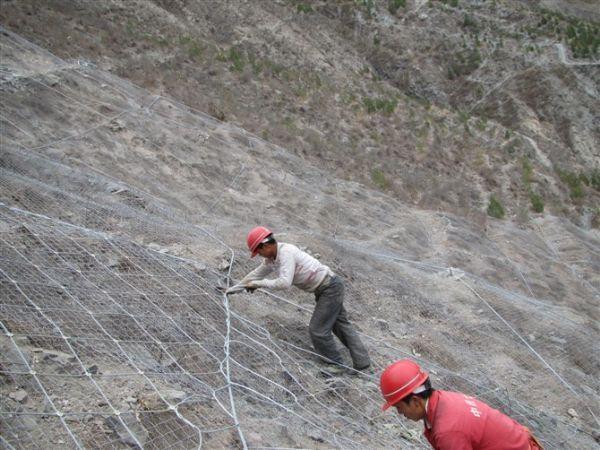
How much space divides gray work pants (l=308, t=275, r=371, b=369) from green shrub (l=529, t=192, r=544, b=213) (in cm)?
857

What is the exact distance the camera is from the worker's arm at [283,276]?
4426mm

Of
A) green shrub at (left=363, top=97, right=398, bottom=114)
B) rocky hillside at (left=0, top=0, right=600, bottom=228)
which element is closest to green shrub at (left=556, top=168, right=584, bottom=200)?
rocky hillside at (left=0, top=0, right=600, bottom=228)

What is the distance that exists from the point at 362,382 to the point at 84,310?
2348mm

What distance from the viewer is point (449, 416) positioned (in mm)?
2553

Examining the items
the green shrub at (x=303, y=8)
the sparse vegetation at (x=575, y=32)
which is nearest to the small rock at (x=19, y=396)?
the green shrub at (x=303, y=8)

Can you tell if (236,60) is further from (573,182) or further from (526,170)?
(573,182)

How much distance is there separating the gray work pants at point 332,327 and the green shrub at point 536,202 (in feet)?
28.1

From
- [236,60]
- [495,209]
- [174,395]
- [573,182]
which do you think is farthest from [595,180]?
[174,395]

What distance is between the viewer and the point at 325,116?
12578mm

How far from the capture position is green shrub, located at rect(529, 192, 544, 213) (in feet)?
39.7

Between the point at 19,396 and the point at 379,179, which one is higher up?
the point at 379,179

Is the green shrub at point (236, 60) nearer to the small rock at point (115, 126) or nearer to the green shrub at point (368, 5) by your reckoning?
the small rock at point (115, 126)

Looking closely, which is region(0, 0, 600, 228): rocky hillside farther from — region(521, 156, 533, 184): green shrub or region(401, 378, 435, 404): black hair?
region(401, 378, 435, 404): black hair

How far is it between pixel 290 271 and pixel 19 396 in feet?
6.81
